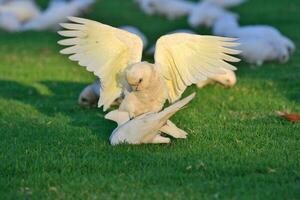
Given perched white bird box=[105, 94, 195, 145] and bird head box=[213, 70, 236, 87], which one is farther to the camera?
bird head box=[213, 70, 236, 87]

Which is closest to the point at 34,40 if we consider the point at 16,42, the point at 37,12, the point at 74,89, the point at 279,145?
the point at 16,42

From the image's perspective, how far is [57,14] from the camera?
56.5 feet

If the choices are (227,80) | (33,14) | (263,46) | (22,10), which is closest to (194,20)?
(33,14)

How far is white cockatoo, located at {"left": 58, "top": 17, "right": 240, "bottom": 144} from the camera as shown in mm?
6223

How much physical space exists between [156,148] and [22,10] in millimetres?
13162

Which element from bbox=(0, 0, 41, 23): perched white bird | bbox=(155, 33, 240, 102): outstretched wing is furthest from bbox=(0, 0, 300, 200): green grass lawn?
bbox=(0, 0, 41, 23): perched white bird

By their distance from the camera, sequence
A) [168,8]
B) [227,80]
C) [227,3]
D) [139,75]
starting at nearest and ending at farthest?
[139,75], [227,80], [168,8], [227,3]

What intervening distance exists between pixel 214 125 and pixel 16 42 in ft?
28.2

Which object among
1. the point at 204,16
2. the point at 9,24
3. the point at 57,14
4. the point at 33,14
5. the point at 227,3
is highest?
the point at 204,16

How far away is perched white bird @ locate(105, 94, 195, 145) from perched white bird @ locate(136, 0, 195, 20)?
460 inches

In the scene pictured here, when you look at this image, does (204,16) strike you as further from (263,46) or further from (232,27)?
(263,46)

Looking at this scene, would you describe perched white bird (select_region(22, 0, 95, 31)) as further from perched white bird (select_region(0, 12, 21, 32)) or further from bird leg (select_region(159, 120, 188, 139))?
bird leg (select_region(159, 120, 188, 139))

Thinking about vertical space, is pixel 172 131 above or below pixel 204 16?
above

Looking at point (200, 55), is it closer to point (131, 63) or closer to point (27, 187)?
point (131, 63)
